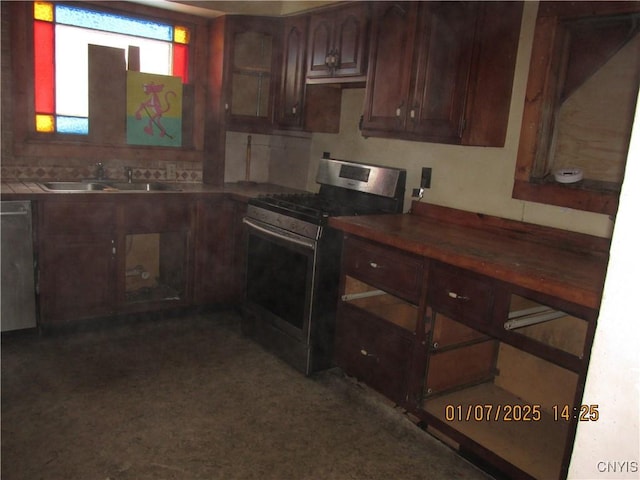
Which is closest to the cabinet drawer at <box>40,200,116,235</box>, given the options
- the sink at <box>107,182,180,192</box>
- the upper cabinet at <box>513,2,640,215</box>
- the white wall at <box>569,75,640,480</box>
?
the sink at <box>107,182,180,192</box>

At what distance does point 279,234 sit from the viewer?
2949mm

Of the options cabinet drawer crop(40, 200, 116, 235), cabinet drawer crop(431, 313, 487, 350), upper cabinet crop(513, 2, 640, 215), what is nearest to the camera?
upper cabinet crop(513, 2, 640, 215)

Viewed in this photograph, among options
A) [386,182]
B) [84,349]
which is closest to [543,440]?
[386,182]

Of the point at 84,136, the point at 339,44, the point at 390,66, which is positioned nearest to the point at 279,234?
the point at 390,66

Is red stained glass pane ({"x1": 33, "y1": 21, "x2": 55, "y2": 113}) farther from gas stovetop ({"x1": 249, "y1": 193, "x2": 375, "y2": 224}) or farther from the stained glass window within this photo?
gas stovetop ({"x1": 249, "y1": 193, "x2": 375, "y2": 224})

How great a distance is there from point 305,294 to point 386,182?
2.71 feet

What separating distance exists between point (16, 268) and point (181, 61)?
1946 mm

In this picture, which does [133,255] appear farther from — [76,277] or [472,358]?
[472,358]

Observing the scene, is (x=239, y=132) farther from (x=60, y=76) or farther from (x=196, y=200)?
(x=60, y=76)

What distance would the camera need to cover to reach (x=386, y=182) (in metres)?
3.04

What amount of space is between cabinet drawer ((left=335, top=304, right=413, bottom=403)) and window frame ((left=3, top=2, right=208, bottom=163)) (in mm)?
2106

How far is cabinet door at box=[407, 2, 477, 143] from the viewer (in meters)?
2.42

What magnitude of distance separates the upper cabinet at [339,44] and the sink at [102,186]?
1322 mm

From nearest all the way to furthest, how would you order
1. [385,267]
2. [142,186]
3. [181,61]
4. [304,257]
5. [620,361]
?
Result: [620,361] → [385,267] → [304,257] → [142,186] → [181,61]
